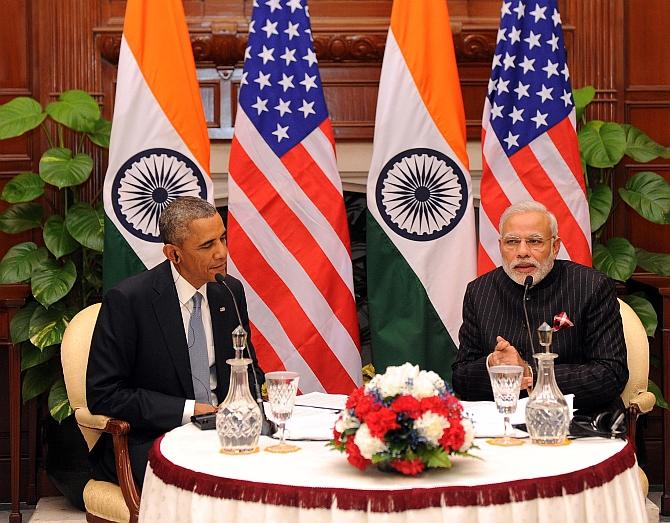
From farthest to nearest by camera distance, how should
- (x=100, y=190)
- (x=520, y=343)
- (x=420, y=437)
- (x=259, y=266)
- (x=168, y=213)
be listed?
A: 1. (x=100, y=190)
2. (x=259, y=266)
3. (x=520, y=343)
4. (x=168, y=213)
5. (x=420, y=437)

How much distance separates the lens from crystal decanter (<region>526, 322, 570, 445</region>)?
2543 millimetres

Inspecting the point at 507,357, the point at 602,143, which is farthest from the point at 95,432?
the point at 602,143

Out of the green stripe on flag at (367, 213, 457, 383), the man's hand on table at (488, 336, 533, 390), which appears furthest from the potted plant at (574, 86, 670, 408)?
the man's hand on table at (488, 336, 533, 390)

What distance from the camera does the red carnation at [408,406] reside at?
224 centimetres

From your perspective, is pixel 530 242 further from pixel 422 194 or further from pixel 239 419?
pixel 239 419

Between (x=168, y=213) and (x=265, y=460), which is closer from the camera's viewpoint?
(x=265, y=460)

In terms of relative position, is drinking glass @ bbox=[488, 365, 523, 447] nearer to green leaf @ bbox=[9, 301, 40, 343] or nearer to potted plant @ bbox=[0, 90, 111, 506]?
potted plant @ bbox=[0, 90, 111, 506]

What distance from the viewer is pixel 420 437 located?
7.33ft

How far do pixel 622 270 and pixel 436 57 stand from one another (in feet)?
4.46

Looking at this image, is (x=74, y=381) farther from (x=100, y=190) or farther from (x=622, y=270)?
(x=622, y=270)

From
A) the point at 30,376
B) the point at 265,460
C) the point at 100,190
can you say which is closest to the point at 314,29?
the point at 100,190

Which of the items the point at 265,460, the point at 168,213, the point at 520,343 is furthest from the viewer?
the point at 520,343

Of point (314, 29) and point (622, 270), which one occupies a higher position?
point (314, 29)

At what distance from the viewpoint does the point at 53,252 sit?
484 cm
